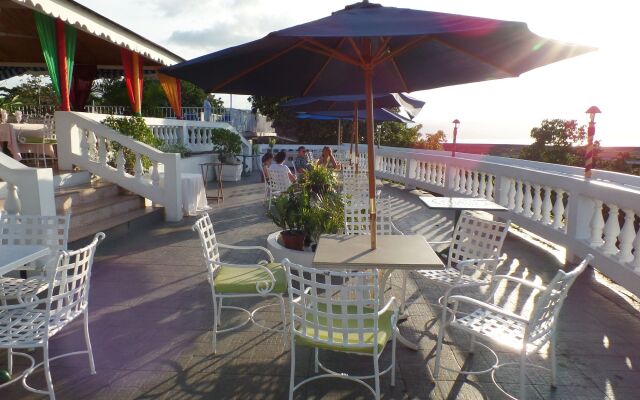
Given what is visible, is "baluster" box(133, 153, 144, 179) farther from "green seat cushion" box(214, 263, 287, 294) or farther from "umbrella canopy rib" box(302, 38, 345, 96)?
"green seat cushion" box(214, 263, 287, 294)

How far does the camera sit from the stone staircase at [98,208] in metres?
6.66

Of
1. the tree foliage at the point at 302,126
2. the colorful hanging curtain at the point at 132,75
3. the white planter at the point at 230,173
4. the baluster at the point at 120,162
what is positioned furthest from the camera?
the tree foliage at the point at 302,126

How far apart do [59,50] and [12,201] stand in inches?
198

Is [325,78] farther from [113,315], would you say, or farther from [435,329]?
[113,315]

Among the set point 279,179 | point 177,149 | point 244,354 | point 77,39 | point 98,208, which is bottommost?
point 244,354

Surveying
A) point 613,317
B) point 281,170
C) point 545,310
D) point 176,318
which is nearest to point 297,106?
point 281,170

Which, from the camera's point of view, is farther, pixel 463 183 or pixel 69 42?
pixel 463 183

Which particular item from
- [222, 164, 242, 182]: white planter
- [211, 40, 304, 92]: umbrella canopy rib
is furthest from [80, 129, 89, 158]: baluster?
[222, 164, 242, 182]: white planter

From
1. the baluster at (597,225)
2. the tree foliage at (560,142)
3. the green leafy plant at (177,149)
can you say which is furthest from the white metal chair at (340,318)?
the tree foliage at (560,142)

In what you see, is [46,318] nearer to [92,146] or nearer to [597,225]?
[597,225]

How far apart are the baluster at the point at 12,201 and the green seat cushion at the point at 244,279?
2.56 metres

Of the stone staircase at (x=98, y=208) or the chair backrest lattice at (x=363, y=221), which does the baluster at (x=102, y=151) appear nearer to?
the stone staircase at (x=98, y=208)

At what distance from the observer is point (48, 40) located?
8273 mm

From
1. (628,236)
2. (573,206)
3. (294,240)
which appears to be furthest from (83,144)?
(628,236)
